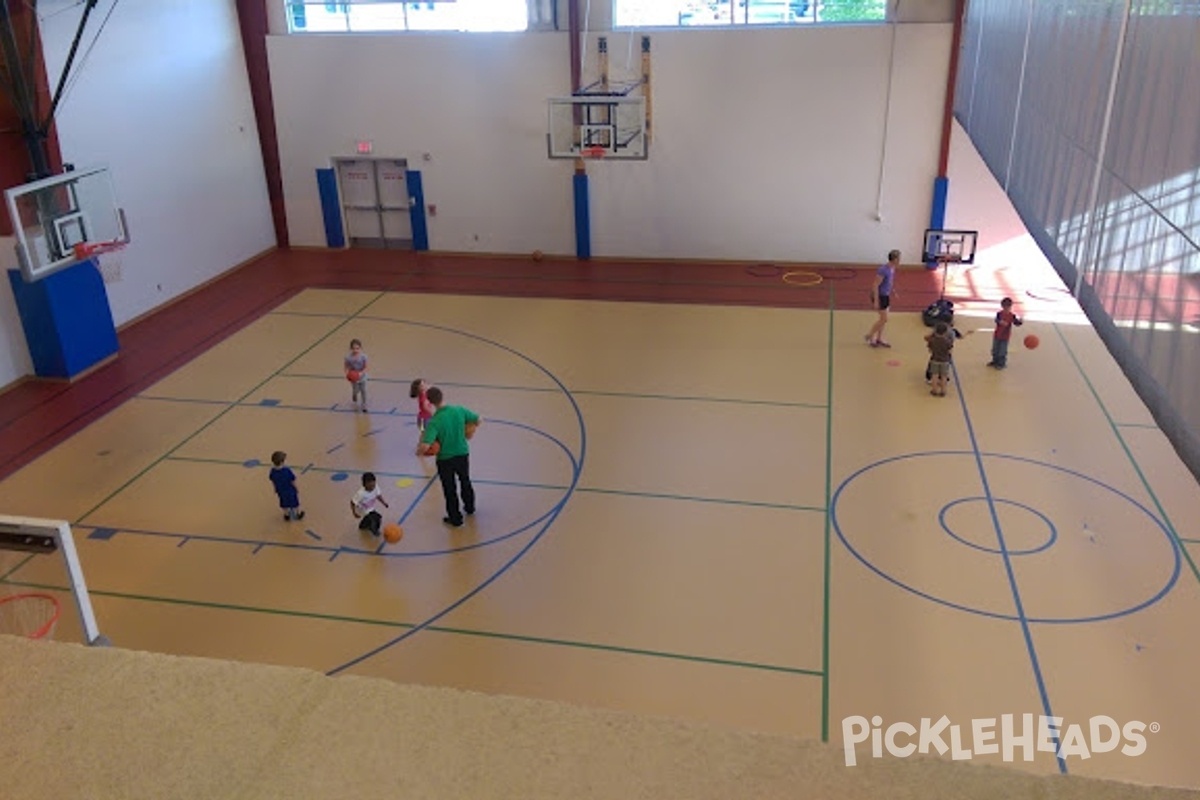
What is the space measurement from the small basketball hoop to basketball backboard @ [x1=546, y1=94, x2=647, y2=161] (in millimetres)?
10143

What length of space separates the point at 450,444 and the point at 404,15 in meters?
13.3

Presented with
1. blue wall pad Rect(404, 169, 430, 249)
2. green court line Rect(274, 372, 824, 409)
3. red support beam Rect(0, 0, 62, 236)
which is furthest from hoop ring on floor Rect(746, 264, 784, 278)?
red support beam Rect(0, 0, 62, 236)

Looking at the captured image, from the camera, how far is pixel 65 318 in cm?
1491

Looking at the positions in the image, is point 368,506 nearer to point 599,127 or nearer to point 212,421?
point 212,421

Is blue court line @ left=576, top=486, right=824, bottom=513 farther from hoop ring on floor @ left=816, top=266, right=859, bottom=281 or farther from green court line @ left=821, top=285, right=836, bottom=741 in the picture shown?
hoop ring on floor @ left=816, top=266, right=859, bottom=281

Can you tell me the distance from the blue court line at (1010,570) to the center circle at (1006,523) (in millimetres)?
44

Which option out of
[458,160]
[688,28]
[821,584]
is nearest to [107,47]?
[458,160]

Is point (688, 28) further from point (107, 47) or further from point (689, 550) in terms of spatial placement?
point (689, 550)

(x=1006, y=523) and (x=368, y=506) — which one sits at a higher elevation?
(x=368, y=506)

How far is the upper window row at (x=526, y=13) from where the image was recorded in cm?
1869

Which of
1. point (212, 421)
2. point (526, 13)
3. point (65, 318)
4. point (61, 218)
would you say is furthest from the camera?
point (526, 13)

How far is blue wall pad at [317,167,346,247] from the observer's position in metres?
21.4

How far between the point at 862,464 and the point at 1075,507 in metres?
2.39

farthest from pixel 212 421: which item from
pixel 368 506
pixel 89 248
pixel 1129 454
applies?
pixel 1129 454
